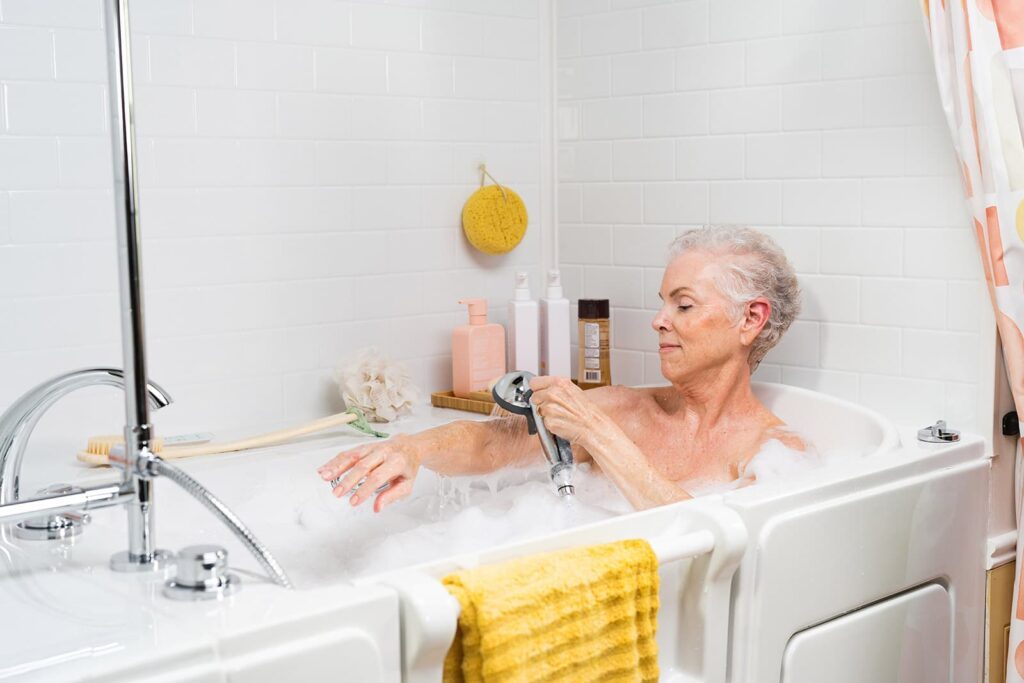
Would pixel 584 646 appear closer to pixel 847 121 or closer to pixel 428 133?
pixel 847 121

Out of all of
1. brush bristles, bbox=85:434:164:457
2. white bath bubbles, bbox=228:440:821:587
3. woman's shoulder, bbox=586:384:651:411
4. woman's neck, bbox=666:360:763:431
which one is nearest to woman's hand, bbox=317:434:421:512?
white bath bubbles, bbox=228:440:821:587

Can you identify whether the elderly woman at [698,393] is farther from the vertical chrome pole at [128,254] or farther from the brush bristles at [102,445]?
the vertical chrome pole at [128,254]

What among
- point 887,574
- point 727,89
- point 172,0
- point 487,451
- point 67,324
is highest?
point 172,0

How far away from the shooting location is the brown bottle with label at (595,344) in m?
2.69

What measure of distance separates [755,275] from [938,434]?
0.46 meters

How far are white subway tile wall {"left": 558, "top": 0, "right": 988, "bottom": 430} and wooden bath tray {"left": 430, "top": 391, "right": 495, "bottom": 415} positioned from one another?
0.41 metres

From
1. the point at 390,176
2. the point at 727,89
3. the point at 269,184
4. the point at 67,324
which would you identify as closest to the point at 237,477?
the point at 67,324

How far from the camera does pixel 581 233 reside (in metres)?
2.94

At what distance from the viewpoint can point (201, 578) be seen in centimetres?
131

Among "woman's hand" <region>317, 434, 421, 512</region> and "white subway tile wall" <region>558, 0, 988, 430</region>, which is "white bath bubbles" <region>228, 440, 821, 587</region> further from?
"white subway tile wall" <region>558, 0, 988, 430</region>

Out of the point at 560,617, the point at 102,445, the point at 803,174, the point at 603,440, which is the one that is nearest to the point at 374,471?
the point at 603,440

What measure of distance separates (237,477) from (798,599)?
3.46 ft

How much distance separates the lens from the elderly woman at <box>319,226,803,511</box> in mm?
2221

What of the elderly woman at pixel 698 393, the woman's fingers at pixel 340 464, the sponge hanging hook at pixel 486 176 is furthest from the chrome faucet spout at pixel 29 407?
the sponge hanging hook at pixel 486 176
